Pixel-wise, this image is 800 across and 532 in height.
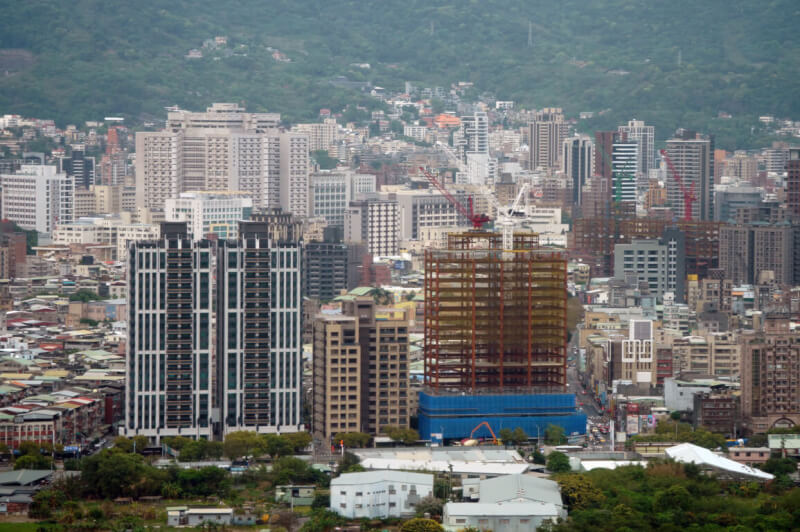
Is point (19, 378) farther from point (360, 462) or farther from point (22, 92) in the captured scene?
point (22, 92)

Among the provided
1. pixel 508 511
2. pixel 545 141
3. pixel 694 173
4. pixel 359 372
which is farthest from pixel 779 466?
pixel 545 141

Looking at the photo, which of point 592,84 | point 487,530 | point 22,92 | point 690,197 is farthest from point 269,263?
point 592,84

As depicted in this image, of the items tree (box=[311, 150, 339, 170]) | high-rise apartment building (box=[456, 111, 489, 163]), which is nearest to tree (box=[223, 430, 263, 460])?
tree (box=[311, 150, 339, 170])

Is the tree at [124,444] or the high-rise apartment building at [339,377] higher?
the high-rise apartment building at [339,377]

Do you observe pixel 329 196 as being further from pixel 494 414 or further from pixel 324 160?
pixel 494 414

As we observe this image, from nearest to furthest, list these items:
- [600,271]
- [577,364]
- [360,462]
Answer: [360,462], [577,364], [600,271]

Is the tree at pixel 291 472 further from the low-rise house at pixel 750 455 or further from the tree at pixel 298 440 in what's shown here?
the low-rise house at pixel 750 455

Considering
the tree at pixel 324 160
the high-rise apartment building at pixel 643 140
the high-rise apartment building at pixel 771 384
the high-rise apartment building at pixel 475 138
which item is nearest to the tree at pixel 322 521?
the high-rise apartment building at pixel 771 384
